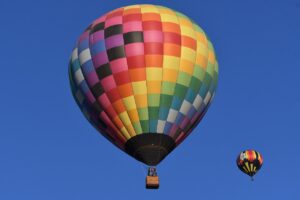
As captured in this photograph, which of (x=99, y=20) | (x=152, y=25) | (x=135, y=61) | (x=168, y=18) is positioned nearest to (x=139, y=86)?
(x=135, y=61)

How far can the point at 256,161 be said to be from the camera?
39.0 metres

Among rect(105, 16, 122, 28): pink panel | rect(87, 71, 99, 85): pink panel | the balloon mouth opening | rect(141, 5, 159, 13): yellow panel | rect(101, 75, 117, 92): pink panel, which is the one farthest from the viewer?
rect(141, 5, 159, 13): yellow panel

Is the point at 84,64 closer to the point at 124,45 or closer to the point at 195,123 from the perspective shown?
the point at 124,45

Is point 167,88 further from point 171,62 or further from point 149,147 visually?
point 149,147

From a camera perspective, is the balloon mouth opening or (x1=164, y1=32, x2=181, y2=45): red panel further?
(x1=164, y1=32, x2=181, y2=45): red panel

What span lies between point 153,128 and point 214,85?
3.56 meters

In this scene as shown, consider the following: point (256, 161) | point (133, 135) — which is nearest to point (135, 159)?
point (133, 135)

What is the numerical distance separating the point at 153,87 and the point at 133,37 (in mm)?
2036

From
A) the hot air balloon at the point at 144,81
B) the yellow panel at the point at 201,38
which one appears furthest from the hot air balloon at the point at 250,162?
the yellow panel at the point at 201,38

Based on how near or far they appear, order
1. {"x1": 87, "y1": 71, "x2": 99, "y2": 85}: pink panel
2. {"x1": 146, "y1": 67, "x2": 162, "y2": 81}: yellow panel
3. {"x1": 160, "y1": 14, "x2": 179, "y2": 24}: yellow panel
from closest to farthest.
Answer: {"x1": 146, "y1": 67, "x2": 162, "y2": 81}: yellow panel
{"x1": 87, "y1": 71, "x2": 99, "y2": 85}: pink panel
{"x1": 160, "y1": 14, "x2": 179, "y2": 24}: yellow panel

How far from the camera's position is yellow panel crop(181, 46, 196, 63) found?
28.5 metres

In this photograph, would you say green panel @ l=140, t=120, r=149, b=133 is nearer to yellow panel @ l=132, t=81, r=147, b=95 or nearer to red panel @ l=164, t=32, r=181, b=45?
yellow panel @ l=132, t=81, r=147, b=95

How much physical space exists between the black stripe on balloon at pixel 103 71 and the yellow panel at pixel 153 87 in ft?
4.84

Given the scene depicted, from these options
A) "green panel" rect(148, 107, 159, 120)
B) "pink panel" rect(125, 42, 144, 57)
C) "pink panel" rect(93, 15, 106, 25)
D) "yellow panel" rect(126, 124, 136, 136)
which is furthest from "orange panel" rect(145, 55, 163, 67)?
"pink panel" rect(93, 15, 106, 25)
